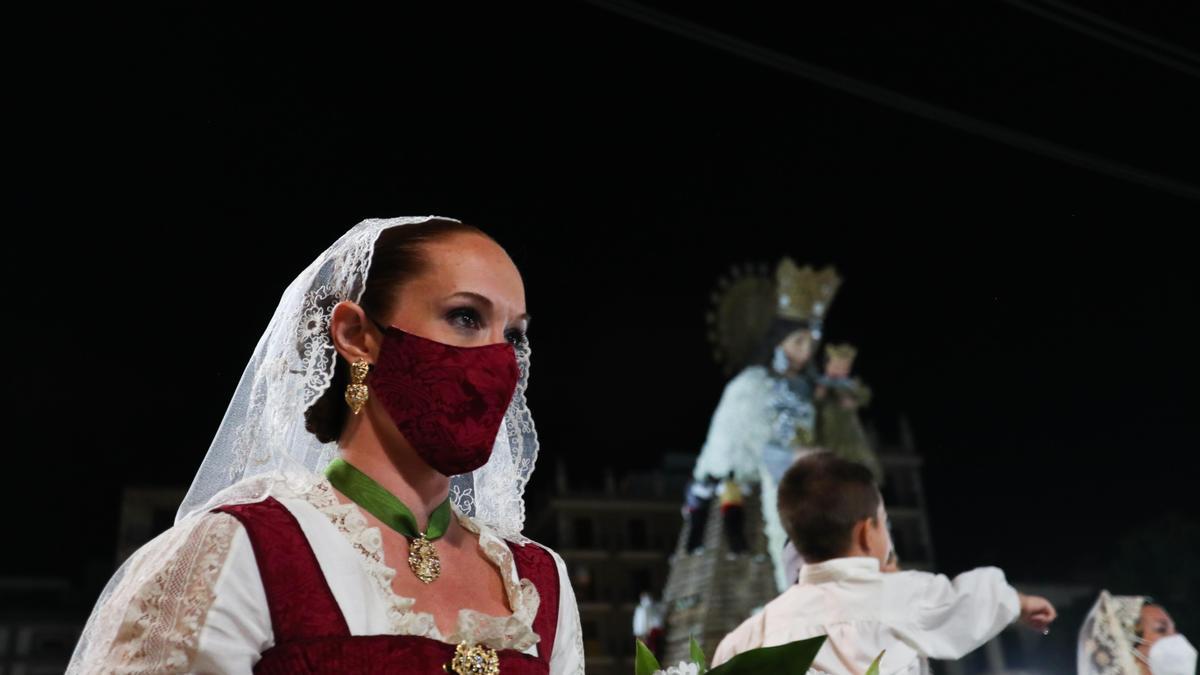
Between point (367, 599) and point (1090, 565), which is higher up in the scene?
point (1090, 565)

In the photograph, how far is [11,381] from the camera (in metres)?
5.46

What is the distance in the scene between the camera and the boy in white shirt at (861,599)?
210cm

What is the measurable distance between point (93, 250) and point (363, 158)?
4.47 ft

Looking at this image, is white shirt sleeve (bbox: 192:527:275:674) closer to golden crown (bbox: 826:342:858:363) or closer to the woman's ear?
the woman's ear

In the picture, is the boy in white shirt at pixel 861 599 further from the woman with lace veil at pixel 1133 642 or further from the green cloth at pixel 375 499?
the woman with lace veil at pixel 1133 642

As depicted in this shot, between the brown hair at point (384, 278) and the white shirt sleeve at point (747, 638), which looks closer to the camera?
the brown hair at point (384, 278)

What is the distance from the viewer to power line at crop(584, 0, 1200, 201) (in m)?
4.58

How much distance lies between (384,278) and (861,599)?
1.35m

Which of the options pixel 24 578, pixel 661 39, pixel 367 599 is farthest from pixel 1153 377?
pixel 367 599

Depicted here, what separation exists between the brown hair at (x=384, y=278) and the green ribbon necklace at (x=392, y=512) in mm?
92

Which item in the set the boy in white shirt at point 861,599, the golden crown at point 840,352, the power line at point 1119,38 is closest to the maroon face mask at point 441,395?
the boy in white shirt at point 861,599

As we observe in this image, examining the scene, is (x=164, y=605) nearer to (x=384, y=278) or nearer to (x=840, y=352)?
(x=384, y=278)

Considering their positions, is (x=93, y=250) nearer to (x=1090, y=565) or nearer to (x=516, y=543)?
(x=516, y=543)

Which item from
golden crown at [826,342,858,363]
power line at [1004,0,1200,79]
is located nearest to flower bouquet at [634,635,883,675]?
power line at [1004,0,1200,79]
